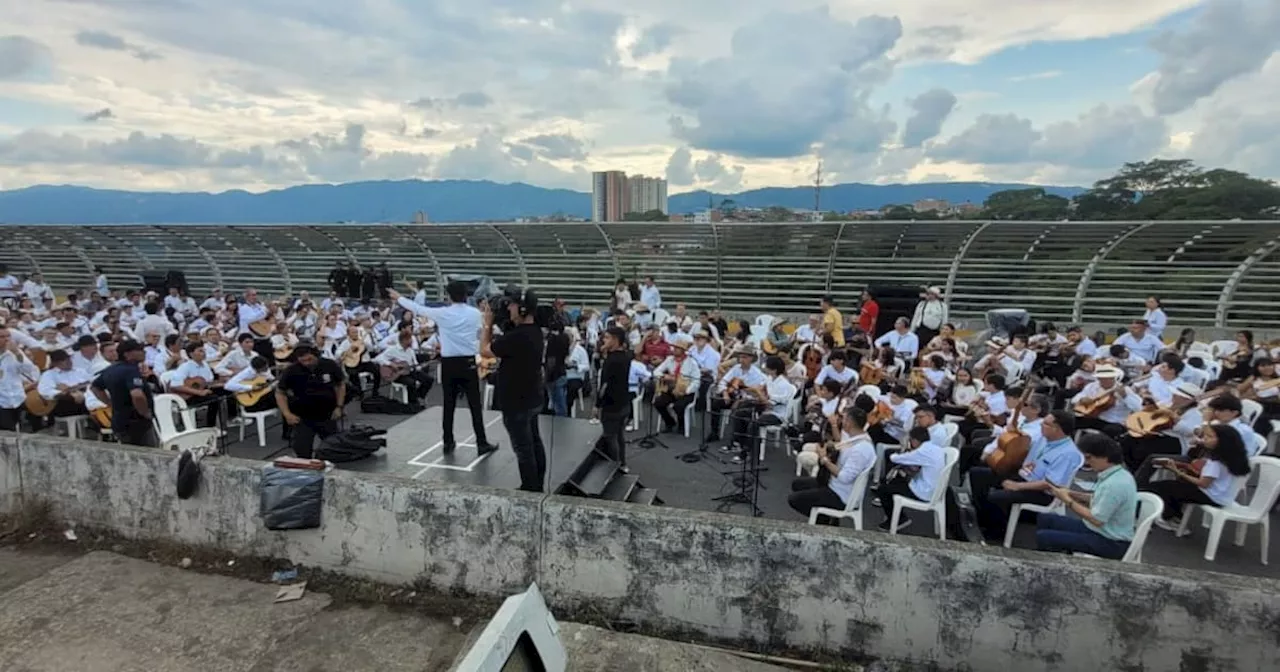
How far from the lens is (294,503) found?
4.41 metres

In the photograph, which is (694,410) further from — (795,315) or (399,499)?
(795,315)

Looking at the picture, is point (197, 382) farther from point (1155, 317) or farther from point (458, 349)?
point (1155, 317)

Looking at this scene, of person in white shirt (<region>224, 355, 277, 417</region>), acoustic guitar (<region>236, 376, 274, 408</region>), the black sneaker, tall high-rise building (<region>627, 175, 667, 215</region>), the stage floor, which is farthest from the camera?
tall high-rise building (<region>627, 175, 667, 215</region>)

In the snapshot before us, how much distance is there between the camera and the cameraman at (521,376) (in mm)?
5441

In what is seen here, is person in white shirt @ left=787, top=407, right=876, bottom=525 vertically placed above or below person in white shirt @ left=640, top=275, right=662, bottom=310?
below

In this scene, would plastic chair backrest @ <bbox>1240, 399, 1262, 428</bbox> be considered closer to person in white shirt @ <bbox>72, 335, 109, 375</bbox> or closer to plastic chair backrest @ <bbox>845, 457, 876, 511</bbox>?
plastic chair backrest @ <bbox>845, 457, 876, 511</bbox>

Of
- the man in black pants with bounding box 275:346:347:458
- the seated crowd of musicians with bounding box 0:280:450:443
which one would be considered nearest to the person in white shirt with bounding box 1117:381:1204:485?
the man in black pants with bounding box 275:346:347:458

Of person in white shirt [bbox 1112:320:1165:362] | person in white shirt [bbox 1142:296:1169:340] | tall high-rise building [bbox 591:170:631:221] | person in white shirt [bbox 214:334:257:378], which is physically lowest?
person in white shirt [bbox 214:334:257:378]

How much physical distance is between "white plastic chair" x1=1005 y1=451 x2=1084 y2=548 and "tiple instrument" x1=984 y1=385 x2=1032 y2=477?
316 mm

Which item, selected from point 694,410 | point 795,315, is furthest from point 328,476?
point 795,315

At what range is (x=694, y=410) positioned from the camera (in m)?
9.28

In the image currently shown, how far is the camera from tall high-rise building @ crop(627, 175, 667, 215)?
8868cm

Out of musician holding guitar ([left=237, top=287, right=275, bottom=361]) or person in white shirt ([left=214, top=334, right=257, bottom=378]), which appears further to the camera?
musician holding guitar ([left=237, top=287, right=275, bottom=361])

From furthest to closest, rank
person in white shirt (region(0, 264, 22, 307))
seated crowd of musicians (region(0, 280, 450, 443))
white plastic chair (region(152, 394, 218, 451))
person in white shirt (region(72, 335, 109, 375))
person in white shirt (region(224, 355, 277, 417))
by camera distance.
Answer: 1. person in white shirt (region(0, 264, 22, 307))
2. person in white shirt (region(224, 355, 277, 417))
3. person in white shirt (region(72, 335, 109, 375))
4. seated crowd of musicians (region(0, 280, 450, 443))
5. white plastic chair (region(152, 394, 218, 451))
